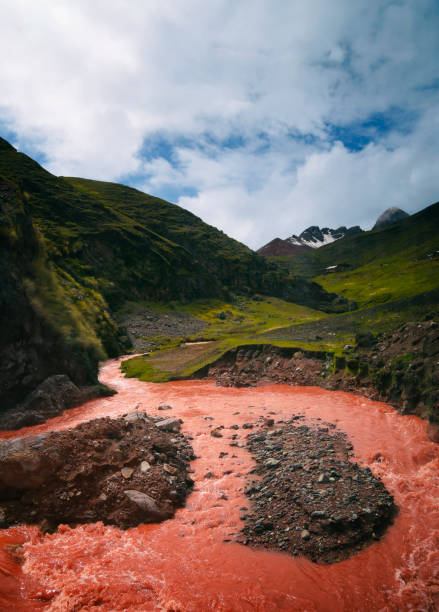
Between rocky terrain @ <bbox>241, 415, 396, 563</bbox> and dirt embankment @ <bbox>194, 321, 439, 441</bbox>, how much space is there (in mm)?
7761

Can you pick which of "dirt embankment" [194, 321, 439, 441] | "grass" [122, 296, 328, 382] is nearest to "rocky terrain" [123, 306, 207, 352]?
"grass" [122, 296, 328, 382]

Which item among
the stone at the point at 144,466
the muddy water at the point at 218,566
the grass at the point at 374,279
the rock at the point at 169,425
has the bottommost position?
the muddy water at the point at 218,566

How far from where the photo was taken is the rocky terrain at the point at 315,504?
10.6 meters

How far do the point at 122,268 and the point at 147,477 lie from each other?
341 ft

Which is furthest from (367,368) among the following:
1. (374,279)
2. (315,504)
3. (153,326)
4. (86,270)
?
(374,279)

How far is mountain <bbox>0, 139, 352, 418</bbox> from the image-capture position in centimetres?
3117

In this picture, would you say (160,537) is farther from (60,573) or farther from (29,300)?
(29,300)

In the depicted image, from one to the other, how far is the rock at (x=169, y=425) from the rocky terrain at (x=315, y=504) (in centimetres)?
716

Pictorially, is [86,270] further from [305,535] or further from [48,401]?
[305,535]

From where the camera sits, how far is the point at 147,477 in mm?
13906

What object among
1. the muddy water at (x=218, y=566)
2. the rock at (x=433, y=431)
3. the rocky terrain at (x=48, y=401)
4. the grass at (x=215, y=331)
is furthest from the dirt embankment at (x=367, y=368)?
the rocky terrain at (x=48, y=401)

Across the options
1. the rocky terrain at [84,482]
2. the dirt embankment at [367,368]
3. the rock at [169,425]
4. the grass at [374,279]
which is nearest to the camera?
the rocky terrain at [84,482]

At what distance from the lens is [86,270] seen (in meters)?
93.6

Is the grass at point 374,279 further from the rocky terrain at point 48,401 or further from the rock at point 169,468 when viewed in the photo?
the rock at point 169,468
